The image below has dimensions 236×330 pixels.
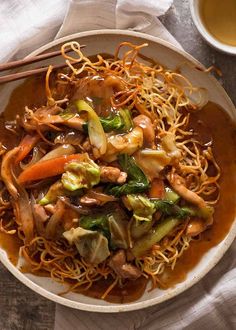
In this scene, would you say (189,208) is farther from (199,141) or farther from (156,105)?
(156,105)

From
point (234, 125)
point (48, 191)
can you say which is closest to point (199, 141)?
point (234, 125)

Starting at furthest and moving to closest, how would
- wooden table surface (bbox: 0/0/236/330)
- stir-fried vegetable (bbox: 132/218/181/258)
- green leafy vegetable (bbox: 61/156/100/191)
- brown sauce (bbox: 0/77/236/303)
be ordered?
wooden table surface (bbox: 0/0/236/330) < brown sauce (bbox: 0/77/236/303) < stir-fried vegetable (bbox: 132/218/181/258) < green leafy vegetable (bbox: 61/156/100/191)

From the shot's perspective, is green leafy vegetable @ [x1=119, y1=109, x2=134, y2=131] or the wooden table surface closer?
green leafy vegetable @ [x1=119, y1=109, x2=134, y2=131]

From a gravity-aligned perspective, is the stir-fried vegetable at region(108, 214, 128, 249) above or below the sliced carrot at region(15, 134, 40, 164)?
below

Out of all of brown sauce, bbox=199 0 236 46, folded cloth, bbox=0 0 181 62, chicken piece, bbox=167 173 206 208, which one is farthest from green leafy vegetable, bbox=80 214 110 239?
brown sauce, bbox=199 0 236 46

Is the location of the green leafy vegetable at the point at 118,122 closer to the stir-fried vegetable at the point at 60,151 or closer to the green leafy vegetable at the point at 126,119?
the green leafy vegetable at the point at 126,119

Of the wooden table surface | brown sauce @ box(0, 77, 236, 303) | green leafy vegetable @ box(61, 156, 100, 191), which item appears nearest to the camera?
green leafy vegetable @ box(61, 156, 100, 191)

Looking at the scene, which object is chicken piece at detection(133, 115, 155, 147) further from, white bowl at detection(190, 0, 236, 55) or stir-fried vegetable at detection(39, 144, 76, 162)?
white bowl at detection(190, 0, 236, 55)

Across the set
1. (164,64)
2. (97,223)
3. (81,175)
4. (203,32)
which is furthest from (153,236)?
(203,32)
